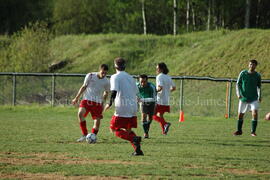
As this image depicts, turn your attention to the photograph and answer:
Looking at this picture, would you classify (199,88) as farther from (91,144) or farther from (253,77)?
(91,144)

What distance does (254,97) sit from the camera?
1605 cm

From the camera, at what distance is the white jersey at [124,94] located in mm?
11531

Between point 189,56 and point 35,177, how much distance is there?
3018cm

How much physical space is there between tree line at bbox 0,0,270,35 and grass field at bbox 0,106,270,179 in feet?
112

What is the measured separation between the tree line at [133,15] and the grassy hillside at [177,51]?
515 centimetres

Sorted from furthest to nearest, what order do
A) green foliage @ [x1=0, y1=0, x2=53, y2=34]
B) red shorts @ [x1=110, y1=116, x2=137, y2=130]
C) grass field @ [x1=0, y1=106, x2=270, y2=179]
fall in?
green foliage @ [x1=0, y1=0, x2=53, y2=34], red shorts @ [x1=110, y1=116, x2=137, y2=130], grass field @ [x1=0, y1=106, x2=270, y2=179]

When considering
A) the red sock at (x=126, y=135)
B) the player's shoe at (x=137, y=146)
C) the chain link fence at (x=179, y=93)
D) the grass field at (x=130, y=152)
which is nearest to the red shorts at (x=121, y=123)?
the red sock at (x=126, y=135)

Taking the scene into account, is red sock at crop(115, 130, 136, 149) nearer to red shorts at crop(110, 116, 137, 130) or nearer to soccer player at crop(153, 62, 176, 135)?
red shorts at crop(110, 116, 137, 130)

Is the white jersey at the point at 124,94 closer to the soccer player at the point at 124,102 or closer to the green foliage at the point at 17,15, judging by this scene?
the soccer player at the point at 124,102

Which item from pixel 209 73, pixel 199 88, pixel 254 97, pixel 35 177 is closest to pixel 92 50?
pixel 209 73

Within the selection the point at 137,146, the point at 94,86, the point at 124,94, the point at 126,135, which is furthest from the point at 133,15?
the point at 137,146

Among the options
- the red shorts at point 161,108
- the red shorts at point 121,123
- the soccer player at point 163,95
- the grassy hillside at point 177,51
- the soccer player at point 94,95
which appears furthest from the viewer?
the grassy hillside at point 177,51

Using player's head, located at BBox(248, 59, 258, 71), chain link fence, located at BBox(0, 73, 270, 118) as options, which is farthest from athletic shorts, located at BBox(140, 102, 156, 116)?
chain link fence, located at BBox(0, 73, 270, 118)

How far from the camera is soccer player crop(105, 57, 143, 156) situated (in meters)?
11.5
